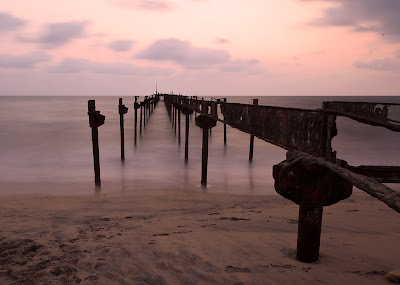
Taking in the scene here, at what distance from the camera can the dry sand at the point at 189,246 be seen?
3773 millimetres

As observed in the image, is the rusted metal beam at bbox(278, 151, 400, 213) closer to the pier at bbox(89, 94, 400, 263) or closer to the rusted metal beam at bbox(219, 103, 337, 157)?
the pier at bbox(89, 94, 400, 263)

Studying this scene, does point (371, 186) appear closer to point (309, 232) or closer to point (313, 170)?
point (313, 170)

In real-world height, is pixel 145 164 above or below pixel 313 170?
below

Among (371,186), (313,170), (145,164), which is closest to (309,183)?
(313,170)

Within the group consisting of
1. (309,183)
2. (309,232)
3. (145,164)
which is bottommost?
(145,164)

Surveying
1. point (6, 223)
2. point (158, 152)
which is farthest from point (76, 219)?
point (158, 152)

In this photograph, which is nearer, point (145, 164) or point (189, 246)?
point (189, 246)

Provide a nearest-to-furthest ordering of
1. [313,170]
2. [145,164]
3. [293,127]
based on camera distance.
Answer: [313,170], [293,127], [145,164]

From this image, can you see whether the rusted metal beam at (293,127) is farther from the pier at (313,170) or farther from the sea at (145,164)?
the sea at (145,164)

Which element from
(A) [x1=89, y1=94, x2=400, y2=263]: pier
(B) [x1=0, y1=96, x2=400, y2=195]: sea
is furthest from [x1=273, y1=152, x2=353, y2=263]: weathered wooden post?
(B) [x1=0, y1=96, x2=400, y2=195]: sea

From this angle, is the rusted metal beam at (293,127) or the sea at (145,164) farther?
the sea at (145,164)

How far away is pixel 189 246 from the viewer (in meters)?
4.64

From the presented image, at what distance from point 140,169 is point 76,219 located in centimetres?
791

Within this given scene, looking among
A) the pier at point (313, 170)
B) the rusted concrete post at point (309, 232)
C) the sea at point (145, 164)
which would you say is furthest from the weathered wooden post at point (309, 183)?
the sea at point (145, 164)
